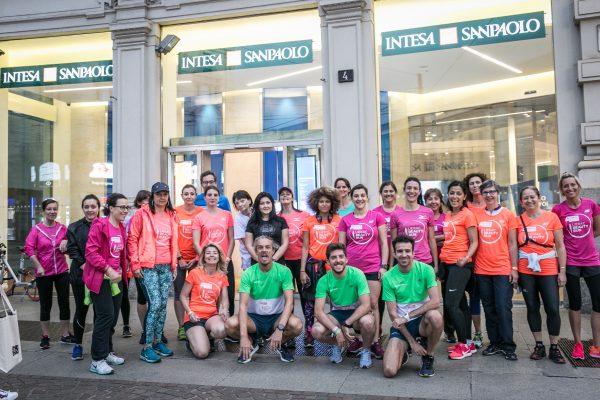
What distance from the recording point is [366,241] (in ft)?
18.7

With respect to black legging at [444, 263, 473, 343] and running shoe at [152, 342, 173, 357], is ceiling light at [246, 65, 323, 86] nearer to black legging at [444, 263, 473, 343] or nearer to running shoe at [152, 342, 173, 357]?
black legging at [444, 263, 473, 343]

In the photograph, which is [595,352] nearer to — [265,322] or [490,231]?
[490,231]

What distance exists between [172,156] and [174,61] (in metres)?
1.87

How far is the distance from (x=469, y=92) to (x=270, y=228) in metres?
4.76

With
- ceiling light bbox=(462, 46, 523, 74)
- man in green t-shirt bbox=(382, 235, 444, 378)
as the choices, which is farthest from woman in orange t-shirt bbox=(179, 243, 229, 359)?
ceiling light bbox=(462, 46, 523, 74)

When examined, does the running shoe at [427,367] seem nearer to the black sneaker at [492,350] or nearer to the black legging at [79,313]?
the black sneaker at [492,350]

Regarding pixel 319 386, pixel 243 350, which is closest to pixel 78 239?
pixel 243 350

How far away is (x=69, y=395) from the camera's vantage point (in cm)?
453

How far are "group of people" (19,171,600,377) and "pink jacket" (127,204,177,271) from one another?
0.01 metres

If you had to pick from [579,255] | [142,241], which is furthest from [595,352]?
[142,241]

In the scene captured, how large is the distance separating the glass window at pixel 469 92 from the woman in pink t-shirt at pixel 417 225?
3072mm

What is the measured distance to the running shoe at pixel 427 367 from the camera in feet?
15.8

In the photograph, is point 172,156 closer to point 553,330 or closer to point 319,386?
point 319,386

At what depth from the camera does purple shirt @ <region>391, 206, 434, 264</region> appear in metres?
5.73
